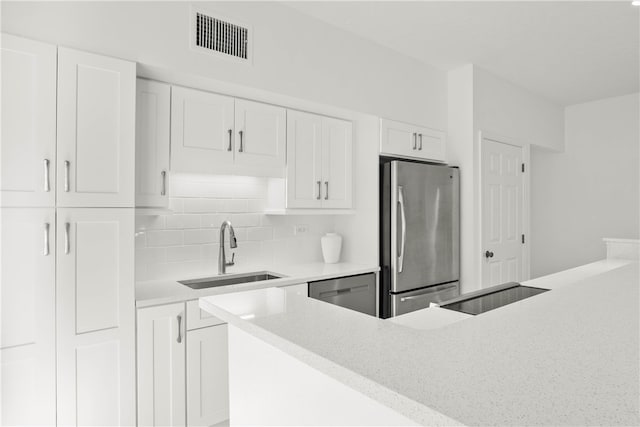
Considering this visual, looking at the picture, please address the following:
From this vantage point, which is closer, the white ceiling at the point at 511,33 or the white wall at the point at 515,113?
the white ceiling at the point at 511,33

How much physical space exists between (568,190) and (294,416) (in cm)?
524

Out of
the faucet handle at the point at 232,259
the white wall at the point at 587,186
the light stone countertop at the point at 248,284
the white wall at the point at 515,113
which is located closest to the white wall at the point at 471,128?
the white wall at the point at 515,113

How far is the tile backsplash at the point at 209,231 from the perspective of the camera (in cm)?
254

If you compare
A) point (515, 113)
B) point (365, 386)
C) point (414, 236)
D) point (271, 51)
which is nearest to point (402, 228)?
point (414, 236)

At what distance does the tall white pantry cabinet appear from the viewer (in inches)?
64.6

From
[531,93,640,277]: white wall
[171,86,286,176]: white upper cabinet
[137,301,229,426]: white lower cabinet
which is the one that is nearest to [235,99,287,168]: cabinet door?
[171,86,286,176]: white upper cabinet

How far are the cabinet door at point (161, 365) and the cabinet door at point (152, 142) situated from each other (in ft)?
2.11

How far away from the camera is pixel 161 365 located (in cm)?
204

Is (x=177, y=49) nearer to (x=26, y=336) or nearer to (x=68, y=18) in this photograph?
(x=68, y=18)

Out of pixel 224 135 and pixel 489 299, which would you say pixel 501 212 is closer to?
pixel 489 299

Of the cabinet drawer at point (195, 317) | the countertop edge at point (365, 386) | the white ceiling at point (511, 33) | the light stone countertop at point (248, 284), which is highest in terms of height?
the white ceiling at point (511, 33)

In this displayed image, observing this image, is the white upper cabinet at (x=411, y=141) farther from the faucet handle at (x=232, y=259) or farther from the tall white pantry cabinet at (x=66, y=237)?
the tall white pantry cabinet at (x=66, y=237)

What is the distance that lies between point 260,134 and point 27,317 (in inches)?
64.6

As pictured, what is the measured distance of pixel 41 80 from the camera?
1705mm
